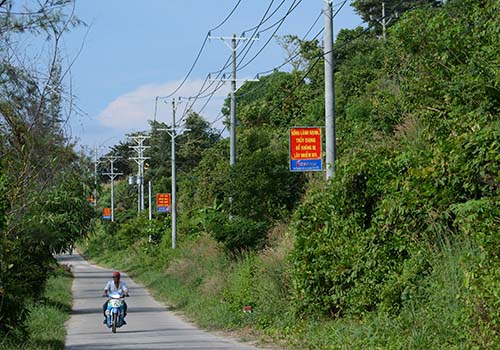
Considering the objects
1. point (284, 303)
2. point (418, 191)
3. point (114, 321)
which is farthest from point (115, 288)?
point (418, 191)

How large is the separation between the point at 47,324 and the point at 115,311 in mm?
2679

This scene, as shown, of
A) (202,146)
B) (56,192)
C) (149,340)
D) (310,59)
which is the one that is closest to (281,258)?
(149,340)

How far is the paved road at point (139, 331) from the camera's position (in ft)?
63.6

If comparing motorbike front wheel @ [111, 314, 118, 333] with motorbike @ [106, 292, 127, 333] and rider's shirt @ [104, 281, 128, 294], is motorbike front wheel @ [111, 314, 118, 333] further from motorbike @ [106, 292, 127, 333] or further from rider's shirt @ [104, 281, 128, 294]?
rider's shirt @ [104, 281, 128, 294]

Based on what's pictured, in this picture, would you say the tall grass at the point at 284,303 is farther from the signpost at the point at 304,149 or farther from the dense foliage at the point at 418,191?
the signpost at the point at 304,149

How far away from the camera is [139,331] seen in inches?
929

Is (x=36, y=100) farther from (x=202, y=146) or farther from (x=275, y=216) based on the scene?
(x=202, y=146)

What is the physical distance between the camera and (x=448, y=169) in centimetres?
1603

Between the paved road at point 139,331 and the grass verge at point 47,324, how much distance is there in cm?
30

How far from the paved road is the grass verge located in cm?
30

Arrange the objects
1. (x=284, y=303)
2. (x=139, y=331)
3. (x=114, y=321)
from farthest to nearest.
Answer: (x=139, y=331), (x=114, y=321), (x=284, y=303)

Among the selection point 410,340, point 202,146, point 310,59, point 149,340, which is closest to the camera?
point 410,340

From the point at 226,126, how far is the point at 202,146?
22.5 m

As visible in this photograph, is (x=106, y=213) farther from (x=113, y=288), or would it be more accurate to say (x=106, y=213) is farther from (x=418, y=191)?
(x=418, y=191)
